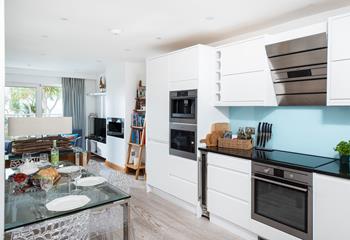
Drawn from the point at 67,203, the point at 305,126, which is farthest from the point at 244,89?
the point at 67,203

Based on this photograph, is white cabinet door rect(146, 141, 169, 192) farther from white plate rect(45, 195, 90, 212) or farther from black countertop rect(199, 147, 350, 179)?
white plate rect(45, 195, 90, 212)

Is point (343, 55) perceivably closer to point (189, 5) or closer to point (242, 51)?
point (242, 51)

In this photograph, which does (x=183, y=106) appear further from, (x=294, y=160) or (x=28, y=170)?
(x=28, y=170)

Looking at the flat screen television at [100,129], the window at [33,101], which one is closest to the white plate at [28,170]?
the flat screen television at [100,129]

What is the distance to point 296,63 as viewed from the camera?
8.10ft

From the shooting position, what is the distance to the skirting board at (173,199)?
326 cm

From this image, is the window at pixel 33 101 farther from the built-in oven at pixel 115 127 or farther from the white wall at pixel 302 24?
the white wall at pixel 302 24

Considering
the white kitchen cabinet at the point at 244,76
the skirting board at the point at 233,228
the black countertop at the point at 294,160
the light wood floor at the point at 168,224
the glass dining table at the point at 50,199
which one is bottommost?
the light wood floor at the point at 168,224

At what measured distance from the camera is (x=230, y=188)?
8.84 feet

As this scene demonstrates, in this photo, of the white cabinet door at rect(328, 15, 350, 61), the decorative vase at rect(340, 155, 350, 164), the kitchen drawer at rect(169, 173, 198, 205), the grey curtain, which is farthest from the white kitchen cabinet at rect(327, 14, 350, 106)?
the grey curtain

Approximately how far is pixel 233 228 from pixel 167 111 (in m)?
1.78

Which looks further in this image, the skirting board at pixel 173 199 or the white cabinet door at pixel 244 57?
the skirting board at pixel 173 199

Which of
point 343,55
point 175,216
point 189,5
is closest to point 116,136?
point 175,216

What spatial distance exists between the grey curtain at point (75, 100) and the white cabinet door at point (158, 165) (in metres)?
3.97
